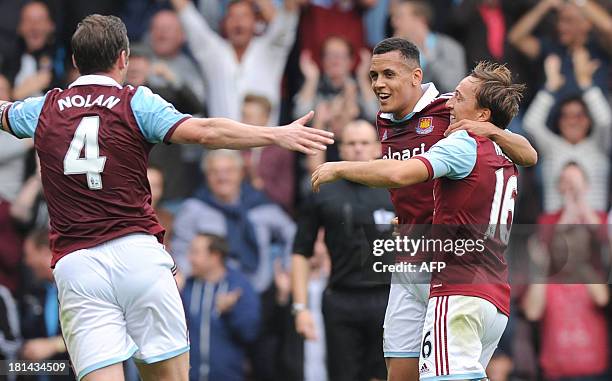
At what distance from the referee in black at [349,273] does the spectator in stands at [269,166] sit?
216cm

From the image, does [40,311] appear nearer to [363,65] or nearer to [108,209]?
[363,65]

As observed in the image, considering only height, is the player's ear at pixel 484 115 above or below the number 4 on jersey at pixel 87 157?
above

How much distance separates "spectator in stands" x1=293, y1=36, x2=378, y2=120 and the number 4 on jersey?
19.3 feet

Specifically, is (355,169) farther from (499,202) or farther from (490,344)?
(490,344)

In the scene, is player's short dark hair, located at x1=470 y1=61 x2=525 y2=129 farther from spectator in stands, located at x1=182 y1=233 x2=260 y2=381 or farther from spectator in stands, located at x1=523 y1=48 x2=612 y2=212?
spectator in stands, located at x1=523 y1=48 x2=612 y2=212

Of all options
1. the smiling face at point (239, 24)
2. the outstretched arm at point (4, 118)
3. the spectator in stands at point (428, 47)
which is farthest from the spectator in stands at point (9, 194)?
the outstretched arm at point (4, 118)

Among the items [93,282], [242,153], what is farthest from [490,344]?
[242,153]

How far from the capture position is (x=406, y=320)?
7844 millimetres

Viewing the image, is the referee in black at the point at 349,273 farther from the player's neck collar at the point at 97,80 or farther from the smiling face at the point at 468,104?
the player's neck collar at the point at 97,80

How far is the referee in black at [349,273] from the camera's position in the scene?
32.7 ft

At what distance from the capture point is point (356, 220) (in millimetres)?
10055

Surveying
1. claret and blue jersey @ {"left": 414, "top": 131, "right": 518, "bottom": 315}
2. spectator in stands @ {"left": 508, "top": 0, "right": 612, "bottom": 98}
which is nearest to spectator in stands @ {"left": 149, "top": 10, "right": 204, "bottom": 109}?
spectator in stands @ {"left": 508, "top": 0, "right": 612, "bottom": 98}

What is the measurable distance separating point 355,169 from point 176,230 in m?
5.45

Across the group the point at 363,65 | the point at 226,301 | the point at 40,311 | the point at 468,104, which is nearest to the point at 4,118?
the point at 468,104
